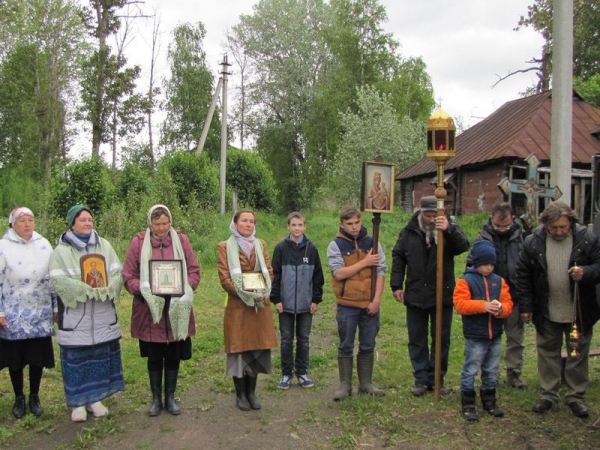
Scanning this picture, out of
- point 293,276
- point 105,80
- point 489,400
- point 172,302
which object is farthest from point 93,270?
point 105,80

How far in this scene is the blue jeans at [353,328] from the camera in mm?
5309

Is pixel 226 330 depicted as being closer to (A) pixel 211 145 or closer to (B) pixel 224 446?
(B) pixel 224 446

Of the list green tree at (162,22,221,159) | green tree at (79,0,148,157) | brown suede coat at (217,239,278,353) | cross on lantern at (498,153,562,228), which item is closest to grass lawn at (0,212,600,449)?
brown suede coat at (217,239,278,353)

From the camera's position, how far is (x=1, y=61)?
30969 millimetres

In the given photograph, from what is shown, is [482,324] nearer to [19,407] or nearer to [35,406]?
[35,406]

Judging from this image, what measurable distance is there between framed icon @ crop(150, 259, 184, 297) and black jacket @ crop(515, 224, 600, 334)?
2.87 metres

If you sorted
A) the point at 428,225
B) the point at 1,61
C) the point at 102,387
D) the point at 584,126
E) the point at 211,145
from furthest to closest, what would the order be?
the point at 211,145 → the point at 1,61 → the point at 584,126 → the point at 428,225 → the point at 102,387

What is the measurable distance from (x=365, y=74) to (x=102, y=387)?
106ft

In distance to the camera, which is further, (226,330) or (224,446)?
(226,330)

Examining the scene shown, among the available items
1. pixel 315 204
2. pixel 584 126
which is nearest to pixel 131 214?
pixel 584 126

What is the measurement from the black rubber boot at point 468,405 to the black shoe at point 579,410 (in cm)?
81

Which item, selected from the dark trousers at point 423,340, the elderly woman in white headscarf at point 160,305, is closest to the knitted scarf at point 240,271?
the elderly woman in white headscarf at point 160,305

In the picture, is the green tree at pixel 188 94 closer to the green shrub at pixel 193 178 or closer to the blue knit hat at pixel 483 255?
the green shrub at pixel 193 178

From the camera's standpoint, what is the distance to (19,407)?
502cm
